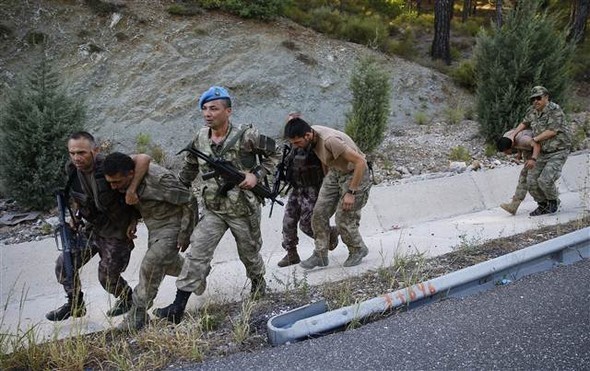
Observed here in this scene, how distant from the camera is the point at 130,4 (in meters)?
12.9

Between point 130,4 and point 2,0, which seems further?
point 130,4

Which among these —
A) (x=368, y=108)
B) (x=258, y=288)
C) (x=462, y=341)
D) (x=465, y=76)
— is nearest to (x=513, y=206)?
(x=368, y=108)

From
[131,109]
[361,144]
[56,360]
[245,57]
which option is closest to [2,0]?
[131,109]

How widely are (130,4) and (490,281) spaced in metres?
11.6

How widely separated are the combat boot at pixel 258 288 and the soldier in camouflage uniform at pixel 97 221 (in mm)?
1059

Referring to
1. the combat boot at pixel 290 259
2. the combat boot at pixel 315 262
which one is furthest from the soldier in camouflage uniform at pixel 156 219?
the combat boot at pixel 290 259

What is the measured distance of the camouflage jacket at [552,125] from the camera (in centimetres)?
705

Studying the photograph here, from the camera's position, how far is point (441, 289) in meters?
3.57

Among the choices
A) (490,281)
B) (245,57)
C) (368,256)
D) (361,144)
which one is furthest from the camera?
(245,57)

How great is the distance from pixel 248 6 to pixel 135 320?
34.8ft

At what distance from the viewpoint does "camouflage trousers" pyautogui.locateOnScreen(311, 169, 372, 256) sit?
17.5 feet

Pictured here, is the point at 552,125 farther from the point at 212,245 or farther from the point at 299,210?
the point at 212,245

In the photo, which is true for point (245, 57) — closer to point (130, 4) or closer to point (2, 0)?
point (130, 4)

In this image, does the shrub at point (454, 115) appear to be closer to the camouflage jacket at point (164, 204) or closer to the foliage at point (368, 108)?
the foliage at point (368, 108)
